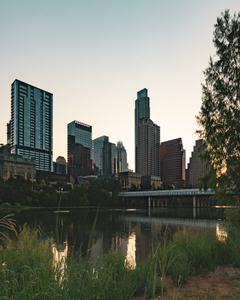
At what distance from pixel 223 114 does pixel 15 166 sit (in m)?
166

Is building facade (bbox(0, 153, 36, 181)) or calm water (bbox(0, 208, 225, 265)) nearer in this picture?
calm water (bbox(0, 208, 225, 265))

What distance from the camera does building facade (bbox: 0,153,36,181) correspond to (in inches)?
6156

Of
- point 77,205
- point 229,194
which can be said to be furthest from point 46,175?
point 229,194

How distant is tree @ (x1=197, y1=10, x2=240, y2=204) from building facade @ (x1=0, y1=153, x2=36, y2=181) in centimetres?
15703

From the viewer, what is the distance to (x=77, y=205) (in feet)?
347

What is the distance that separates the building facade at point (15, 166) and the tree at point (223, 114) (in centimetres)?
15703

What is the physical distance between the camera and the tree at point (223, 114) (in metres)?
16.1

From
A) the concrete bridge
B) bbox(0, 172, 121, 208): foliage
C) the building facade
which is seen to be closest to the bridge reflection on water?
bbox(0, 172, 121, 208): foliage

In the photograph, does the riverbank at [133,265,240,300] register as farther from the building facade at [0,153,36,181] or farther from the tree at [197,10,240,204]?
the building facade at [0,153,36,181]

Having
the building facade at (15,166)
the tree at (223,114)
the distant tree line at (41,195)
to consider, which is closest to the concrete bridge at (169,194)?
the distant tree line at (41,195)

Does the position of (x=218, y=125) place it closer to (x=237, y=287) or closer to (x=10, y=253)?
(x=237, y=287)

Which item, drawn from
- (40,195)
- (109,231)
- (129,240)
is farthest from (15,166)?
(129,240)

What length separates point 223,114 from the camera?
16953 millimetres

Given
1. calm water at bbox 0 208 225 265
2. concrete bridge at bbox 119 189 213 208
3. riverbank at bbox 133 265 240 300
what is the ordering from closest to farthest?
1. riverbank at bbox 133 265 240 300
2. calm water at bbox 0 208 225 265
3. concrete bridge at bbox 119 189 213 208
